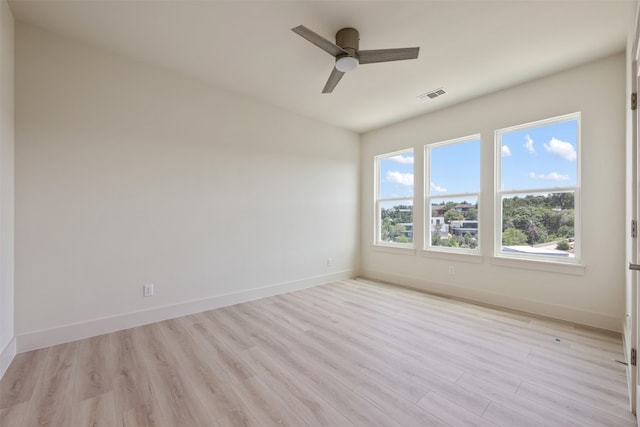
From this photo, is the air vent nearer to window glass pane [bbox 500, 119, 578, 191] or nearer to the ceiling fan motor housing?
window glass pane [bbox 500, 119, 578, 191]

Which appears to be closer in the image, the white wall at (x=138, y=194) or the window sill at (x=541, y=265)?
the white wall at (x=138, y=194)

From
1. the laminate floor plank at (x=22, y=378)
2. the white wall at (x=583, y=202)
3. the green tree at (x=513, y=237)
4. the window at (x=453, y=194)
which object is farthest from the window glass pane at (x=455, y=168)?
the laminate floor plank at (x=22, y=378)

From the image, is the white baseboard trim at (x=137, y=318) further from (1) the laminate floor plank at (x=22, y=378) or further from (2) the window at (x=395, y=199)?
(2) the window at (x=395, y=199)

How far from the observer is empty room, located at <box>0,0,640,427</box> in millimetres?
1922

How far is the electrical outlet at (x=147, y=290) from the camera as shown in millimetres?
3057

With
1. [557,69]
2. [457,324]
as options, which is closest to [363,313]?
[457,324]

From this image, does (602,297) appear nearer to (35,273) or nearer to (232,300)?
(232,300)

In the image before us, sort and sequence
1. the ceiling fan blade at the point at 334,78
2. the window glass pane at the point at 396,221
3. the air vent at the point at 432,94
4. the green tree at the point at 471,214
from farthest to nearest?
the window glass pane at the point at 396,221, the green tree at the point at 471,214, the air vent at the point at 432,94, the ceiling fan blade at the point at 334,78

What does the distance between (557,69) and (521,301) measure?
9.10 ft

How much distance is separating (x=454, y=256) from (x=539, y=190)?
1.37 m

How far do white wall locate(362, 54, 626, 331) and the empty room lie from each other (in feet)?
0.07

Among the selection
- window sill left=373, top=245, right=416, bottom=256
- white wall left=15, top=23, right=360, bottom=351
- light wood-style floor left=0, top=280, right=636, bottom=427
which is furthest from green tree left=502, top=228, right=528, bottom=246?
white wall left=15, top=23, right=360, bottom=351

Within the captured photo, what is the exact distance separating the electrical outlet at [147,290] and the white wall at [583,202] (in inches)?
150

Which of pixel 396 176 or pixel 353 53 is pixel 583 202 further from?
pixel 353 53
